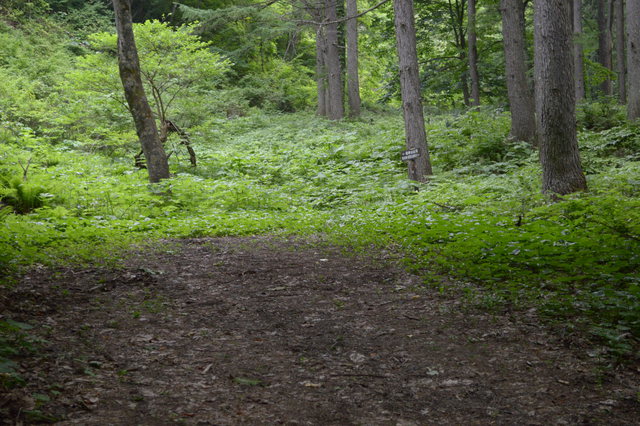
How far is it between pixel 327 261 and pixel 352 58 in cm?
1457

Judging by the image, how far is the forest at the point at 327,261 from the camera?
2846mm

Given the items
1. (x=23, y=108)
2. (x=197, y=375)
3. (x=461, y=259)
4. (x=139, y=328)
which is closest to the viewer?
(x=197, y=375)

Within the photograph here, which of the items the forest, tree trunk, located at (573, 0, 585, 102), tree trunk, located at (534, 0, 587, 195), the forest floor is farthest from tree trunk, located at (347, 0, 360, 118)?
the forest floor

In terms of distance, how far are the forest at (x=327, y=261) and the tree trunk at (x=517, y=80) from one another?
71mm

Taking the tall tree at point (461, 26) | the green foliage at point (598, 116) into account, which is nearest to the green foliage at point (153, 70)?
the tall tree at point (461, 26)

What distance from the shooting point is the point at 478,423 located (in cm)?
258

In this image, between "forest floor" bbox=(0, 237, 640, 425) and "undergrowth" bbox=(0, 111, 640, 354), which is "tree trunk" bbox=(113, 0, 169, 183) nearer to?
"undergrowth" bbox=(0, 111, 640, 354)

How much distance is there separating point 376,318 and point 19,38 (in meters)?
21.9

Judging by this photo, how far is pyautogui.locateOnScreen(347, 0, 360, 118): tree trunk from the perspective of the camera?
60.4 ft

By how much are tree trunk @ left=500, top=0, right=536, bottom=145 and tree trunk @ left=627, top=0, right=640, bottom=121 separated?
291 cm

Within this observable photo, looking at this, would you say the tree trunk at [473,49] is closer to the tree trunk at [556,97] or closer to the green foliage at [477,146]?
the green foliage at [477,146]

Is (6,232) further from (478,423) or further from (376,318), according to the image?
(478,423)

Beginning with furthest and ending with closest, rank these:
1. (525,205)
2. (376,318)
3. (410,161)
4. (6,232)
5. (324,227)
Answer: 1. (410,161)
2. (324,227)
3. (525,205)
4. (6,232)
5. (376,318)

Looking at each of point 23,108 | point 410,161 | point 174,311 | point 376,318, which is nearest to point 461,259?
point 376,318
